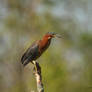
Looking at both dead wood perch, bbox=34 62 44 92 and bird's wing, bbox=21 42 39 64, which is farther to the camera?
bird's wing, bbox=21 42 39 64

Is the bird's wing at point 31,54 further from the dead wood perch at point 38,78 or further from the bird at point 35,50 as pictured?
the dead wood perch at point 38,78

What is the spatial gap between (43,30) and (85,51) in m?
2.85

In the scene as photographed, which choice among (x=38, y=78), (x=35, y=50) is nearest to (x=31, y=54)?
(x=35, y=50)

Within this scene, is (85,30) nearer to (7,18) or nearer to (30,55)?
(7,18)

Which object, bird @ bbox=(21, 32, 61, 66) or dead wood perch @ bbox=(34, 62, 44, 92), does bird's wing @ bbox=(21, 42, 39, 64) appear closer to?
bird @ bbox=(21, 32, 61, 66)

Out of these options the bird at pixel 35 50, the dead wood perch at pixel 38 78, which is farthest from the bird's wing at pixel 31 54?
the dead wood perch at pixel 38 78

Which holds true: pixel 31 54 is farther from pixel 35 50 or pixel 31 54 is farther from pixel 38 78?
pixel 38 78

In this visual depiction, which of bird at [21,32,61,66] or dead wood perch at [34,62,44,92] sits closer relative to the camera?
dead wood perch at [34,62,44,92]

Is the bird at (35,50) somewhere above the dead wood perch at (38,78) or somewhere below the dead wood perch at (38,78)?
above

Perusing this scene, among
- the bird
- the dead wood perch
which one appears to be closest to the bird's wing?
the bird

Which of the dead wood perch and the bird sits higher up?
the bird

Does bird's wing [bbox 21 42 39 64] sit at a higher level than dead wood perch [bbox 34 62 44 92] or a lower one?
higher

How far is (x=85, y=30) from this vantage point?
21547mm

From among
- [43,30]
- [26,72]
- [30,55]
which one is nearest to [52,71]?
[26,72]
